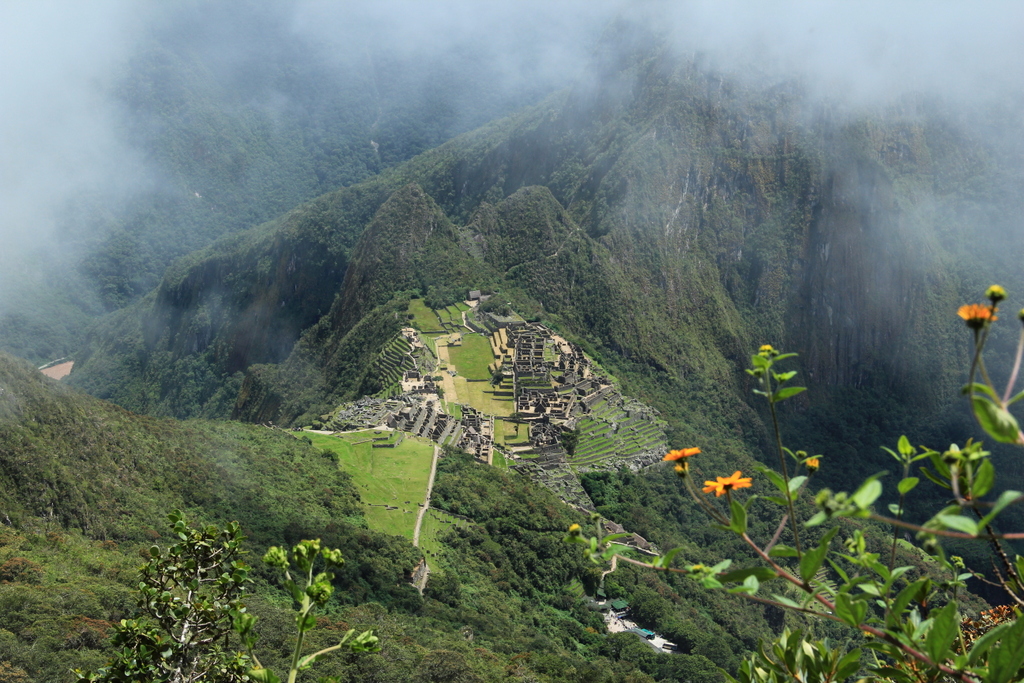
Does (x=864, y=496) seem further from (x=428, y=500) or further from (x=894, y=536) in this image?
(x=428, y=500)

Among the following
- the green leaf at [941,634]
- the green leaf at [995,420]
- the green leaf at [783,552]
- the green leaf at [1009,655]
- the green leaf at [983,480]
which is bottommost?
the green leaf at [1009,655]

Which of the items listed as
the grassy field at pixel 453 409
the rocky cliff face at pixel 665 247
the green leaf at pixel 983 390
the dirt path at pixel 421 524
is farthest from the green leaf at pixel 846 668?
the rocky cliff face at pixel 665 247

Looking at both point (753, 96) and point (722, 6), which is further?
point (722, 6)

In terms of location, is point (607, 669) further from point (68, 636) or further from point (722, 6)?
point (722, 6)

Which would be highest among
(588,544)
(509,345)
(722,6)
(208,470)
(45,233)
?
Result: (722,6)

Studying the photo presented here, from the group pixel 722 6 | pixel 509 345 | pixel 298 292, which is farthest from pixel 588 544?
pixel 722 6

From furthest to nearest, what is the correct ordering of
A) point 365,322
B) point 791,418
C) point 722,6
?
1. point 722,6
2. point 791,418
3. point 365,322

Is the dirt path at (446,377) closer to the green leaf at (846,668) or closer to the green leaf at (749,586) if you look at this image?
the green leaf at (846,668)

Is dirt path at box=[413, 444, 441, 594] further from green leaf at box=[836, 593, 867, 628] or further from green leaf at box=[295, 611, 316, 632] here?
green leaf at box=[836, 593, 867, 628]
